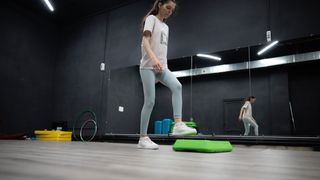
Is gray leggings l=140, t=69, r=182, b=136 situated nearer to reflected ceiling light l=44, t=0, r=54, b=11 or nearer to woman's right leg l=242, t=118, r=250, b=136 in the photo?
woman's right leg l=242, t=118, r=250, b=136

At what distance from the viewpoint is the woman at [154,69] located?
2406mm

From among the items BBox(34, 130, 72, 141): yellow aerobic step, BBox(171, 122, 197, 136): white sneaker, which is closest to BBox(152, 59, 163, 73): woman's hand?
BBox(171, 122, 197, 136): white sneaker

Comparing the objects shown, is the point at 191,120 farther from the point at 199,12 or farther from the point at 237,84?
the point at 199,12

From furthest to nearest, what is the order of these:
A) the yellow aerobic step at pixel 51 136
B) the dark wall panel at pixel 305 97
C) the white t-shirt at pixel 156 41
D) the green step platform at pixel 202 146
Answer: the yellow aerobic step at pixel 51 136, the dark wall panel at pixel 305 97, the white t-shirt at pixel 156 41, the green step platform at pixel 202 146

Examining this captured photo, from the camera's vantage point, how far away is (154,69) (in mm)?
2414

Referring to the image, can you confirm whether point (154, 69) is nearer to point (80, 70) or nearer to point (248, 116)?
point (248, 116)

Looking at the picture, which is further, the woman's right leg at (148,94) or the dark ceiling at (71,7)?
the dark ceiling at (71,7)

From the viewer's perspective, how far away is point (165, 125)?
5562 mm

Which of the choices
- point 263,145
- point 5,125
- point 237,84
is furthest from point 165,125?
→ point 5,125

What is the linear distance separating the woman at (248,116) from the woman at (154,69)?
8.18 ft

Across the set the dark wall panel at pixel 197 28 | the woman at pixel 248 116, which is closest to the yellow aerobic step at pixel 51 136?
the dark wall panel at pixel 197 28

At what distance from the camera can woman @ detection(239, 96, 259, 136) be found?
4499 mm

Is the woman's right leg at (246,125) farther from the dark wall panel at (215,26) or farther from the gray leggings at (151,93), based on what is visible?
the gray leggings at (151,93)

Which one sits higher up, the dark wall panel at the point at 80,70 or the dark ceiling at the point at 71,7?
the dark ceiling at the point at 71,7
